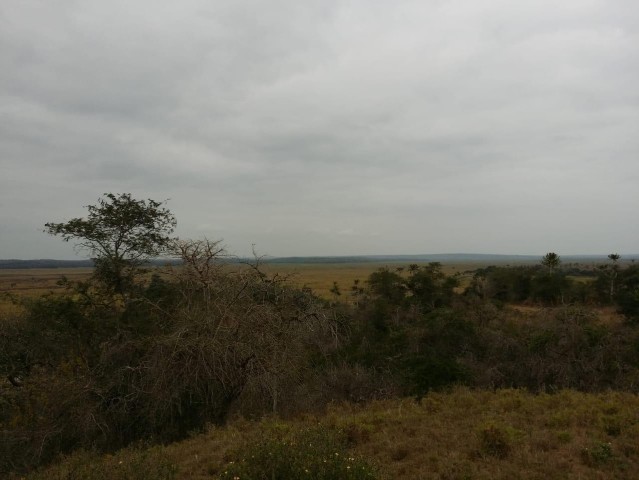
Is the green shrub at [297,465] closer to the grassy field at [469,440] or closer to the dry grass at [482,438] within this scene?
the grassy field at [469,440]

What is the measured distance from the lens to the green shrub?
480 centimetres

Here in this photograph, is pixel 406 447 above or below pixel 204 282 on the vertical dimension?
below

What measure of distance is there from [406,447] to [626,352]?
11839 millimetres

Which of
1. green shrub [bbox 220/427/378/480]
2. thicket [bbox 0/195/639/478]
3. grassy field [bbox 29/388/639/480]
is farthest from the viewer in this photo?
thicket [bbox 0/195/639/478]

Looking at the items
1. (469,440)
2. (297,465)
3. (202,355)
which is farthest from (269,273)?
(297,465)

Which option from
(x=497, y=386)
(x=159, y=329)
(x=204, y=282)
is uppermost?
(x=204, y=282)

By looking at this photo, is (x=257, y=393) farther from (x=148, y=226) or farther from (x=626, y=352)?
(x=626, y=352)

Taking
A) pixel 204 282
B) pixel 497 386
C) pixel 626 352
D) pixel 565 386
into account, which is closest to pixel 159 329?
pixel 204 282

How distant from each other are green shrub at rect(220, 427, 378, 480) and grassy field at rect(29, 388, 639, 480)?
0.76 meters

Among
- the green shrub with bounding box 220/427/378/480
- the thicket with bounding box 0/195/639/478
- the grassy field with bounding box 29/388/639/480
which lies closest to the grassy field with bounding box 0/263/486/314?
the thicket with bounding box 0/195/639/478

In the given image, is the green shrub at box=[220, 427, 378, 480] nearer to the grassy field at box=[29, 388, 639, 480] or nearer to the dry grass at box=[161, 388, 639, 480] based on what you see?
the grassy field at box=[29, 388, 639, 480]

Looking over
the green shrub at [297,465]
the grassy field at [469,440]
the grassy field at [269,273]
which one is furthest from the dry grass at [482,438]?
the grassy field at [269,273]

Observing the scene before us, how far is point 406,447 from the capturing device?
22.2ft

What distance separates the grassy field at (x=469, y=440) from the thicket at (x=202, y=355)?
4.43 feet
